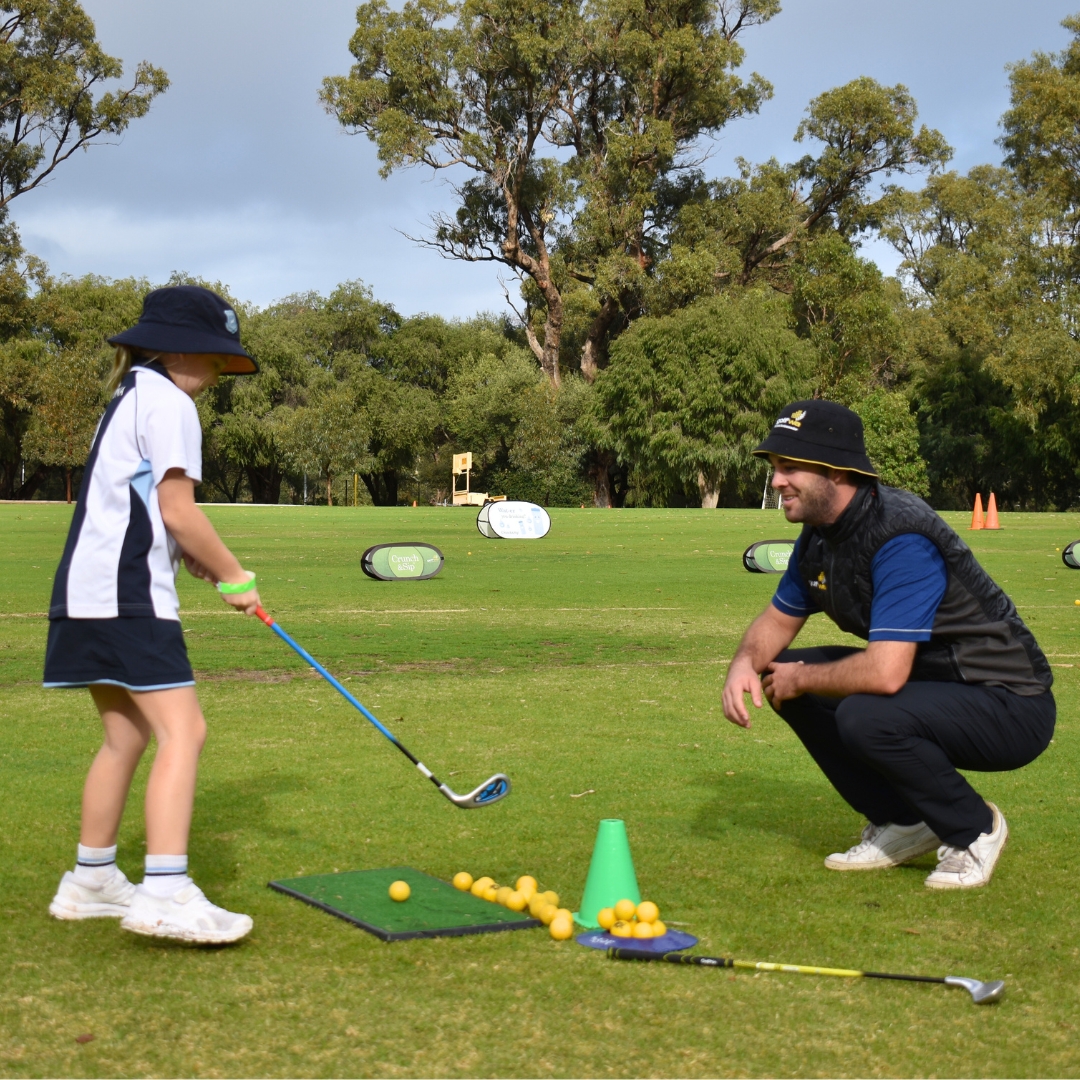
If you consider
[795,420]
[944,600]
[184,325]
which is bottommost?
[944,600]

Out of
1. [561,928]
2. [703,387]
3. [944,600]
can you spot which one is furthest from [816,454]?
[703,387]

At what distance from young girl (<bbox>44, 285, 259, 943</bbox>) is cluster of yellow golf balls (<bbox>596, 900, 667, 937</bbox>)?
1.03m

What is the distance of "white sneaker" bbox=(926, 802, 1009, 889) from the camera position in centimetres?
434

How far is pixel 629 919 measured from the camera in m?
3.76

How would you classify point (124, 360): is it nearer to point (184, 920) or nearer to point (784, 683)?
point (184, 920)

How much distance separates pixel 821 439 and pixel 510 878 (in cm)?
181

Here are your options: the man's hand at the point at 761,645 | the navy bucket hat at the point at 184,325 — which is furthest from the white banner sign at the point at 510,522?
the navy bucket hat at the point at 184,325

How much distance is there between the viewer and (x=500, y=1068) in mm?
2816

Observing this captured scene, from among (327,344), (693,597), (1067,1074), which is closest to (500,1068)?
(1067,1074)

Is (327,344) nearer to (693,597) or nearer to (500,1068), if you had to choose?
(693,597)

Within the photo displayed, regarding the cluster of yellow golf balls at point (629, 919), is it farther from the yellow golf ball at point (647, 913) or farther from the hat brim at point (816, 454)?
the hat brim at point (816, 454)

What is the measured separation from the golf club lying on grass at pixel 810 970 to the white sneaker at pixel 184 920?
1.07 m

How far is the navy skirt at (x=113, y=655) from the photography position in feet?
11.9

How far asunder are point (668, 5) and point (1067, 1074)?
6087cm
